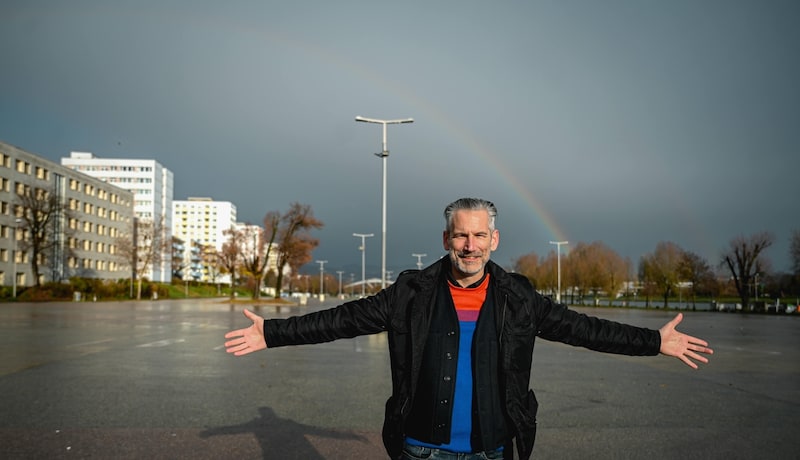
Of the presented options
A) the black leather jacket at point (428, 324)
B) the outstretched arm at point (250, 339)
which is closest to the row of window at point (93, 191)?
the outstretched arm at point (250, 339)

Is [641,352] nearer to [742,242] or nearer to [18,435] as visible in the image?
[18,435]

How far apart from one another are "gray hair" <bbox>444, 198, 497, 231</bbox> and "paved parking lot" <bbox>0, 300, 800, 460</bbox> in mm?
3264

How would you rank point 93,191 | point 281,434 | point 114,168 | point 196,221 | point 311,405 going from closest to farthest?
point 281,434 → point 311,405 → point 93,191 → point 114,168 → point 196,221

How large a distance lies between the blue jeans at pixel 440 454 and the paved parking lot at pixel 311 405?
291 cm

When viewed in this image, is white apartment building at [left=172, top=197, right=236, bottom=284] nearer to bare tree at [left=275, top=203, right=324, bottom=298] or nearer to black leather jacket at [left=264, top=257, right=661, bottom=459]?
bare tree at [left=275, top=203, right=324, bottom=298]

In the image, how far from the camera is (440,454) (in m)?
3.10

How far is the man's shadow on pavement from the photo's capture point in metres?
5.98

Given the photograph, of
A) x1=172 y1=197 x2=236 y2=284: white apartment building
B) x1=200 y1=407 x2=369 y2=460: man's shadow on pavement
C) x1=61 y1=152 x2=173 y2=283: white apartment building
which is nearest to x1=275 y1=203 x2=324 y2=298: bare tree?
x1=200 y1=407 x2=369 y2=460: man's shadow on pavement

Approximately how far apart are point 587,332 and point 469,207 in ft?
3.05

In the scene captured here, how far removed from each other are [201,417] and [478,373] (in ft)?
17.5

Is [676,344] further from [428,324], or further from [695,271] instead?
[695,271]

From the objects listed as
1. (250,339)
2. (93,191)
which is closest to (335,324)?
(250,339)

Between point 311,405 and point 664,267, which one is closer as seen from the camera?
point 311,405

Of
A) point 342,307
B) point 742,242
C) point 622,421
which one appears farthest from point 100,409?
point 742,242
